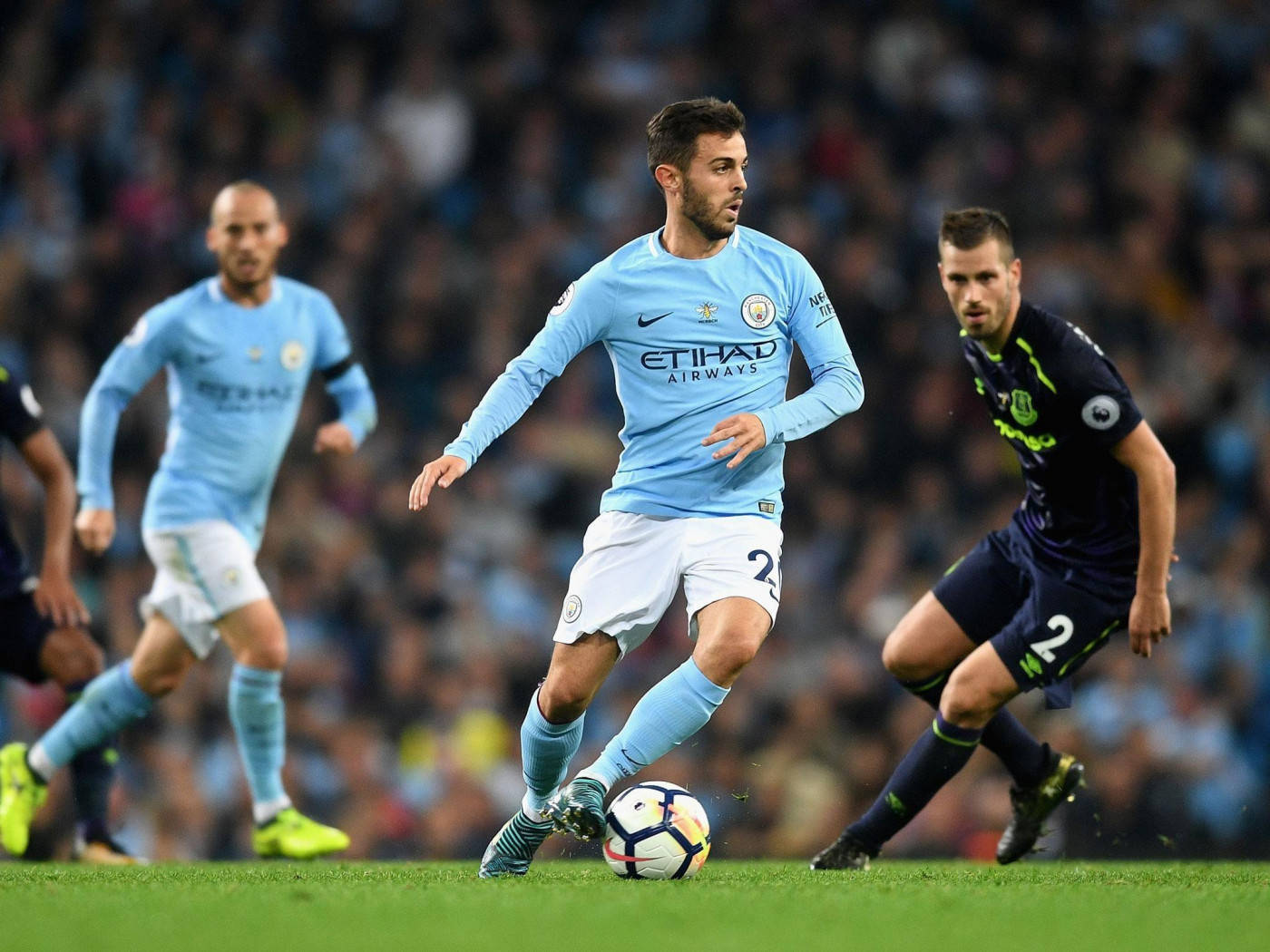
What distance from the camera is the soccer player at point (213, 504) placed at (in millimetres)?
6535

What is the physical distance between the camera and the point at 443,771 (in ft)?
30.7

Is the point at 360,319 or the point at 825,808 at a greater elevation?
the point at 360,319

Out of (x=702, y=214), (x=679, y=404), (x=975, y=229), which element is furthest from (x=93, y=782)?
(x=975, y=229)

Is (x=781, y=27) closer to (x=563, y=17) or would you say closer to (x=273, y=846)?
(x=563, y=17)

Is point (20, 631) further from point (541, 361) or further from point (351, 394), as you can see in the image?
point (541, 361)

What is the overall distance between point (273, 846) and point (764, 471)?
2628mm

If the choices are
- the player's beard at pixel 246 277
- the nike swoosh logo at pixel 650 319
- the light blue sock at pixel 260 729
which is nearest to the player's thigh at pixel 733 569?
the nike swoosh logo at pixel 650 319

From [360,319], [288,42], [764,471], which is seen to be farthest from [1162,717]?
[288,42]

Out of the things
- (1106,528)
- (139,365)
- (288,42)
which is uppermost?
(288,42)

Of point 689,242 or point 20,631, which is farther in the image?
point 20,631

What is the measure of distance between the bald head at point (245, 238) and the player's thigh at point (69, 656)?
4.90ft

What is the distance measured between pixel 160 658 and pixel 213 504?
0.64 m

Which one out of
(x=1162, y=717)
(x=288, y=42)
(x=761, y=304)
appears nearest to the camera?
(x=761, y=304)

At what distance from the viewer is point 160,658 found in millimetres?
6578
